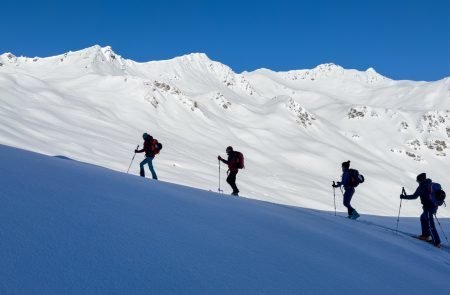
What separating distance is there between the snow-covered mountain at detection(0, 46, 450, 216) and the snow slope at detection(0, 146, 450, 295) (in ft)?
60.3

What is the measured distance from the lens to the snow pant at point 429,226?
12352 mm

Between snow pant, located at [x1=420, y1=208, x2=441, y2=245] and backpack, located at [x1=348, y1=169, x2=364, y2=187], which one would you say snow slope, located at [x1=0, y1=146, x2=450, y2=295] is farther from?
backpack, located at [x1=348, y1=169, x2=364, y2=187]

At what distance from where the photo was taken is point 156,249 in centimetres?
421

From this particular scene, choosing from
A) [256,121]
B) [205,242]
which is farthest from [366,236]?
[256,121]

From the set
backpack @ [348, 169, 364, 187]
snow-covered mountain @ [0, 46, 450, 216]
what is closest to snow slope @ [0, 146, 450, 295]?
backpack @ [348, 169, 364, 187]

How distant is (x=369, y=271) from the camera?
6.00 m

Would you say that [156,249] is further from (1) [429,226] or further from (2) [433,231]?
(1) [429,226]

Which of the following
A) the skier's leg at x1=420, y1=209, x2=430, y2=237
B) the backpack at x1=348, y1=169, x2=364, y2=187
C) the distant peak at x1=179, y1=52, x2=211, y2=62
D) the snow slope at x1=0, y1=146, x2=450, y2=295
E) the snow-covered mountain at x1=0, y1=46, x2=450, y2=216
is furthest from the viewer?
the distant peak at x1=179, y1=52, x2=211, y2=62

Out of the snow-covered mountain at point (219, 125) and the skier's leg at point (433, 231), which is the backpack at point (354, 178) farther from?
the snow-covered mountain at point (219, 125)

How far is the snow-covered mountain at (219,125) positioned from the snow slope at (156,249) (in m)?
18.4

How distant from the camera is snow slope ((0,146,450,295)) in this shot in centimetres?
331

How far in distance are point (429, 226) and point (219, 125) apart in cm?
6425

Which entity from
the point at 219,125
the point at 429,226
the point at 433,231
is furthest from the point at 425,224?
the point at 219,125

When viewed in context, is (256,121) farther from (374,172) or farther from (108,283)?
(108,283)
